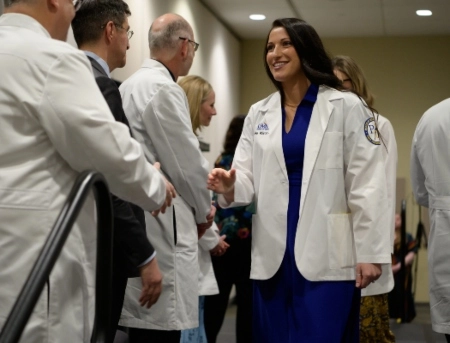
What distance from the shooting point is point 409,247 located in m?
9.59

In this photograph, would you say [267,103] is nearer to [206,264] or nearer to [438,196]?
[438,196]

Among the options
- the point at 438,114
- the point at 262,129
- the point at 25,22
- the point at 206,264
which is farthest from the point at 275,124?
the point at 25,22

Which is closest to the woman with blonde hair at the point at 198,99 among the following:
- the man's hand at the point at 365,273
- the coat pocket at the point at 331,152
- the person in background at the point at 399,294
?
the coat pocket at the point at 331,152

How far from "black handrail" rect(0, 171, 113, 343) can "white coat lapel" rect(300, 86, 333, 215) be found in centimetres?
108

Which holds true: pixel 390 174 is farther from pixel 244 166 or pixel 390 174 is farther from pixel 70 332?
pixel 70 332

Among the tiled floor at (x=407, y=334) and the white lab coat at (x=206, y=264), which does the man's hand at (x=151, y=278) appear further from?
the tiled floor at (x=407, y=334)

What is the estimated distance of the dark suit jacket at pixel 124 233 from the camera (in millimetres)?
2658

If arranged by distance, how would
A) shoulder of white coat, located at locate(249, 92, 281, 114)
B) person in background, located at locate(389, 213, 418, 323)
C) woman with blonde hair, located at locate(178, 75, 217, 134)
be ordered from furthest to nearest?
1. person in background, located at locate(389, 213, 418, 323)
2. woman with blonde hair, located at locate(178, 75, 217, 134)
3. shoulder of white coat, located at locate(249, 92, 281, 114)

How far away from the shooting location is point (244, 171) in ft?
10.7

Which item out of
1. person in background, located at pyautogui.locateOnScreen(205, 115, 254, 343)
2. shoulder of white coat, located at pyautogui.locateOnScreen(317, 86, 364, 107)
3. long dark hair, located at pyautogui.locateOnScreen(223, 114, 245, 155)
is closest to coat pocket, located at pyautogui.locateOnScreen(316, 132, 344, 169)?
shoulder of white coat, located at pyautogui.locateOnScreen(317, 86, 364, 107)

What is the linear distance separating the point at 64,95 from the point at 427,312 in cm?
884

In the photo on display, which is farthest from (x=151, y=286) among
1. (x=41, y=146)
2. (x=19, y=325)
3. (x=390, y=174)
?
(x=390, y=174)

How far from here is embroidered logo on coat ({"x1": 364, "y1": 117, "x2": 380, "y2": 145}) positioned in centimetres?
311

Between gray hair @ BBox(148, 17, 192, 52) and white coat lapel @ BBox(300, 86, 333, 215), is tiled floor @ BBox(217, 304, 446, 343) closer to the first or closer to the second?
gray hair @ BBox(148, 17, 192, 52)
